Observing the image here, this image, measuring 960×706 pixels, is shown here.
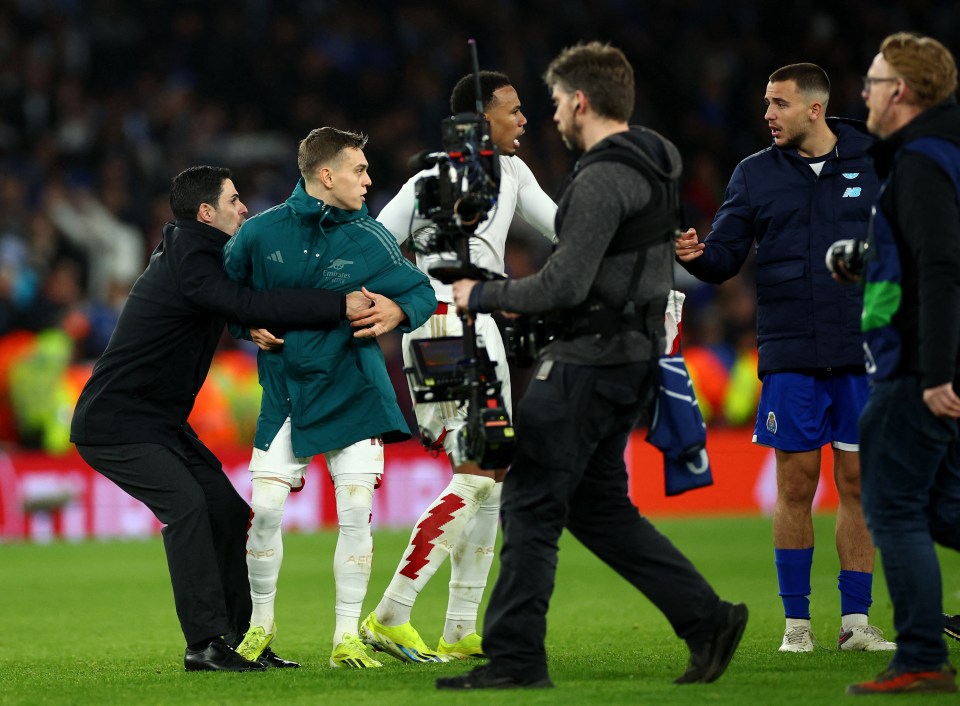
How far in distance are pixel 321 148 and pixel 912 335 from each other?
8.78ft

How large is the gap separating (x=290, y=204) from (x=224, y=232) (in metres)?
0.38

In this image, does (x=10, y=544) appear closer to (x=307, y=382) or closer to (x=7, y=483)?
(x=7, y=483)

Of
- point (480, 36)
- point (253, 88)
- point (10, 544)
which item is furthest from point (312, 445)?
point (480, 36)

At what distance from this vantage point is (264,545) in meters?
6.52

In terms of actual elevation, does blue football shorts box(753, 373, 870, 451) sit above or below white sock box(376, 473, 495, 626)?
above

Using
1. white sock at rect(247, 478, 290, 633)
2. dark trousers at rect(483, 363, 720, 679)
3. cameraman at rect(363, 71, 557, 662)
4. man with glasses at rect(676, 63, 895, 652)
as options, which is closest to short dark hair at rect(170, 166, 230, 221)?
Answer: cameraman at rect(363, 71, 557, 662)

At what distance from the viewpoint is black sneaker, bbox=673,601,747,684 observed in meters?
5.64

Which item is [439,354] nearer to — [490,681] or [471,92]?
[490,681]

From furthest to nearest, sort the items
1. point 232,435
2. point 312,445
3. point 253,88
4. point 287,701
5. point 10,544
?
point 253,88, point 232,435, point 10,544, point 312,445, point 287,701

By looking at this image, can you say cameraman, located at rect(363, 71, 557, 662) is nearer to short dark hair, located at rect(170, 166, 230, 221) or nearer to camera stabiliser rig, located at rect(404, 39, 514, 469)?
short dark hair, located at rect(170, 166, 230, 221)

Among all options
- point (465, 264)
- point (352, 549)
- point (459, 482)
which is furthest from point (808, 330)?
point (352, 549)

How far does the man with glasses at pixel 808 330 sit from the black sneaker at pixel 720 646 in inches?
53.4

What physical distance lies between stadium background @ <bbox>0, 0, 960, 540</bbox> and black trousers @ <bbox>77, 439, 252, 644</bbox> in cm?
760

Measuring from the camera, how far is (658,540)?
18.7 ft
